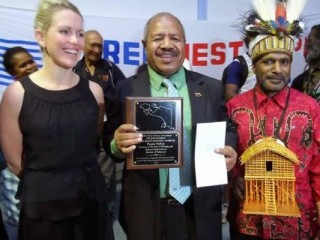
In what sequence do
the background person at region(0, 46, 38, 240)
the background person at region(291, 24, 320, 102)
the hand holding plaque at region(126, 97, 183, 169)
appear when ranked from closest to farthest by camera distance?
the hand holding plaque at region(126, 97, 183, 169), the background person at region(0, 46, 38, 240), the background person at region(291, 24, 320, 102)

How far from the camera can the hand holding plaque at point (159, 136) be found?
78.7 inches

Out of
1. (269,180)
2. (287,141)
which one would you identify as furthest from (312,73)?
(269,180)

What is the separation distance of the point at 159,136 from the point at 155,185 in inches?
11.8

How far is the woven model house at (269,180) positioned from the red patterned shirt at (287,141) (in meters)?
0.09

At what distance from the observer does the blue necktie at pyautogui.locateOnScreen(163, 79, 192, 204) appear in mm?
2189

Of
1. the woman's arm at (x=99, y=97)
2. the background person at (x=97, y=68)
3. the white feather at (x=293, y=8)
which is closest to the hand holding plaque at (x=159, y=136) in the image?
the woman's arm at (x=99, y=97)

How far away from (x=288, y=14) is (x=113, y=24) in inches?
135

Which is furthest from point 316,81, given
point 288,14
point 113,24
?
point 113,24

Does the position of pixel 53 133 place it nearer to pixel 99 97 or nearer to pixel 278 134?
pixel 99 97

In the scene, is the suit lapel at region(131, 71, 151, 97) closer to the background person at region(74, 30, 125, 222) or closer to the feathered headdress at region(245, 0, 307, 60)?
the feathered headdress at region(245, 0, 307, 60)

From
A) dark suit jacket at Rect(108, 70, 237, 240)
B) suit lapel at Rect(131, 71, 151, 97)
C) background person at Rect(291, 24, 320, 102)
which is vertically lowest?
dark suit jacket at Rect(108, 70, 237, 240)

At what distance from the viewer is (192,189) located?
2238 mm

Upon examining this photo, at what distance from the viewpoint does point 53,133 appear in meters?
2.01

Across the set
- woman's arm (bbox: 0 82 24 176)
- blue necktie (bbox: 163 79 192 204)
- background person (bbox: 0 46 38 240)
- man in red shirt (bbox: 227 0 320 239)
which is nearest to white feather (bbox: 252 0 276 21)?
man in red shirt (bbox: 227 0 320 239)
